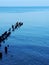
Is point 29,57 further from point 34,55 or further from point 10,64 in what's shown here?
point 10,64

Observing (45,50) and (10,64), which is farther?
(45,50)

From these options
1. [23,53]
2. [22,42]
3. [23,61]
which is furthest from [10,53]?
[22,42]

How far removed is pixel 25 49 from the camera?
55969mm

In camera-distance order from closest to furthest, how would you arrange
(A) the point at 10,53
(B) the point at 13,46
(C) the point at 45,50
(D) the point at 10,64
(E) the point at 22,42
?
(D) the point at 10,64
(A) the point at 10,53
(C) the point at 45,50
(B) the point at 13,46
(E) the point at 22,42

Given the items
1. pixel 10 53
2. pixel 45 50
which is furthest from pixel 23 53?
pixel 45 50

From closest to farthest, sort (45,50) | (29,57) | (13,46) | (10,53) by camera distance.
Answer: (29,57) → (10,53) → (45,50) → (13,46)

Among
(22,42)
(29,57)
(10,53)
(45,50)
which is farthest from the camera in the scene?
(22,42)

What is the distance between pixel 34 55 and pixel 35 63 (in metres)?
5.67

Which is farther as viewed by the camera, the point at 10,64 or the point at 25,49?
the point at 25,49

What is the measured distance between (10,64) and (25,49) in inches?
507

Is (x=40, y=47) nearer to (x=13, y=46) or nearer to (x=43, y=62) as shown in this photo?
(x=13, y=46)

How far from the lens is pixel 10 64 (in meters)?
43.5

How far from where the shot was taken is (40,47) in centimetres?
5850

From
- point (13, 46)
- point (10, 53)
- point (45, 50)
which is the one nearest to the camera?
point (10, 53)
